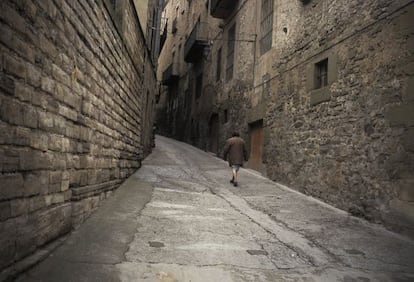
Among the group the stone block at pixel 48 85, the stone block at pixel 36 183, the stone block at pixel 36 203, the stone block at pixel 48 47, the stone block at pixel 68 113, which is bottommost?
the stone block at pixel 36 203

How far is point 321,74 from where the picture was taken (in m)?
8.73

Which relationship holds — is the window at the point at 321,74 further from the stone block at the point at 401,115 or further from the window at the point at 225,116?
the window at the point at 225,116

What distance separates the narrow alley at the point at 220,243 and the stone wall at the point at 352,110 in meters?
0.52

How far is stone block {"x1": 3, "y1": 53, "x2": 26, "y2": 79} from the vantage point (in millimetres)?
2961

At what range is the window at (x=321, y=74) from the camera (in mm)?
8539

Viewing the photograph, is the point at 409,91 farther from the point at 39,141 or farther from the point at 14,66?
the point at 14,66

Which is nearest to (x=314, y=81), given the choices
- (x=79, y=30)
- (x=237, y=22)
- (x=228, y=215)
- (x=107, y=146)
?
(x=228, y=215)

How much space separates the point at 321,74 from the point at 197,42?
12596 mm

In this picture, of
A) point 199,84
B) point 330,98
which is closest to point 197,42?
point 199,84

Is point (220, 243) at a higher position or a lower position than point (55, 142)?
lower

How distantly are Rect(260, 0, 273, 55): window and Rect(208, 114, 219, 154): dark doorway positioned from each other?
576cm

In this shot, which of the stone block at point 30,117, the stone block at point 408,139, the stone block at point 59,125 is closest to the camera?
the stone block at point 30,117

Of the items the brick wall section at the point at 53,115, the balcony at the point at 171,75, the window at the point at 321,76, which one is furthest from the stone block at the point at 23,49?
the balcony at the point at 171,75

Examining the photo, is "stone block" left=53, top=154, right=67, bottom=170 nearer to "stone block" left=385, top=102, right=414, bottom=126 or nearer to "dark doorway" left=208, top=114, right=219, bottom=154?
"stone block" left=385, top=102, right=414, bottom=126
